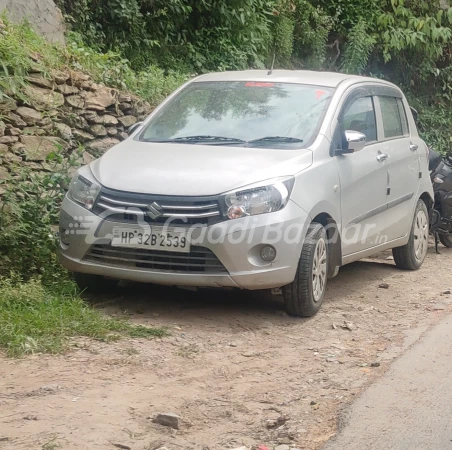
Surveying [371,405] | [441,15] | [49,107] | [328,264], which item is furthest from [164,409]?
[441,15]

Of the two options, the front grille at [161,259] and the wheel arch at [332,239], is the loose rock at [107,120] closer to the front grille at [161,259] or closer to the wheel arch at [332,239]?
the front grille at [161,259]

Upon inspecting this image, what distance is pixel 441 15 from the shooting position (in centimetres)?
1559

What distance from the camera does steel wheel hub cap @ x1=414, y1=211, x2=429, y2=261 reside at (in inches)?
370

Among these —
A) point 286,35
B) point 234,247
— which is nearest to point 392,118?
point 234,247

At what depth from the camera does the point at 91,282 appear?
7.32m

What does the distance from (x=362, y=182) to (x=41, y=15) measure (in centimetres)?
479

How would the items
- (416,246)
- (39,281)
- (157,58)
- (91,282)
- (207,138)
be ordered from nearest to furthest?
(39,281), (91,282), (207,138), (416,246), (157,58)

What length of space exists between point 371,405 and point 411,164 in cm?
429

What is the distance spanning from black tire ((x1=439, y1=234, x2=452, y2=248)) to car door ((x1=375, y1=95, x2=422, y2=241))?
80.1 inches

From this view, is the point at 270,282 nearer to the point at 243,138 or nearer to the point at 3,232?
the point at 243,138

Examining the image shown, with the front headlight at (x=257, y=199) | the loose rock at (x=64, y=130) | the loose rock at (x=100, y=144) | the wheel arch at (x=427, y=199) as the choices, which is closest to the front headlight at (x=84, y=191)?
the front headlight at (x=257, y=199)

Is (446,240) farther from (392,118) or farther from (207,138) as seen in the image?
(207,138)

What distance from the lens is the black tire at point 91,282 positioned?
729 centimetres

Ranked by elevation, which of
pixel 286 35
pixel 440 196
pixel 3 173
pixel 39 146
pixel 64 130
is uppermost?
→ pixel 286 35
